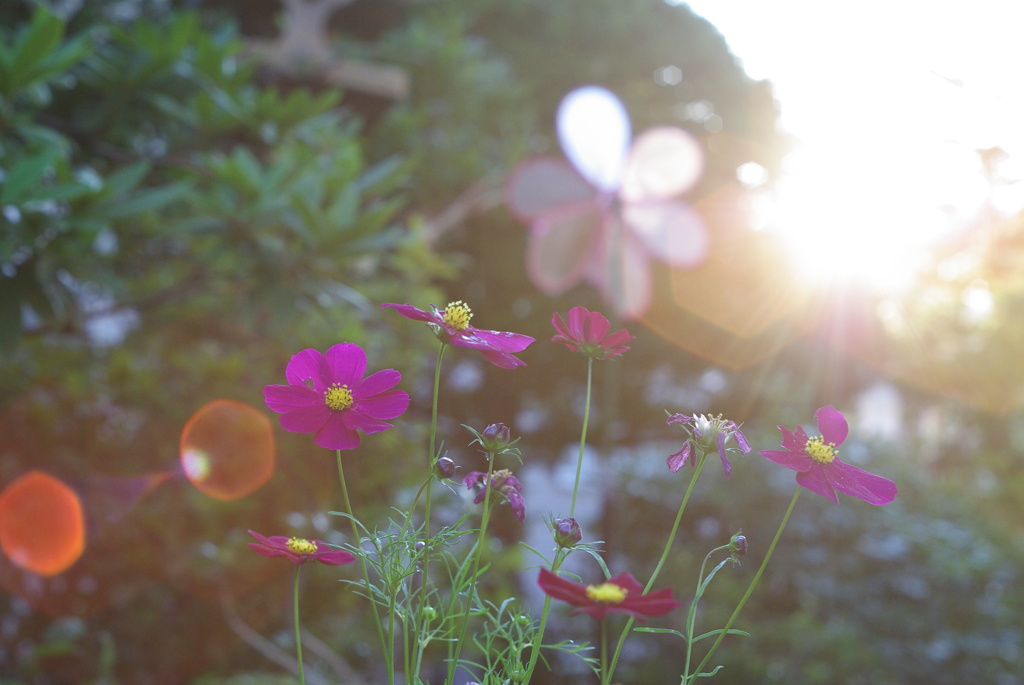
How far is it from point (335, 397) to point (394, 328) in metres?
2.37

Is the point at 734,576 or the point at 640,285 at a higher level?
the point at 640,285

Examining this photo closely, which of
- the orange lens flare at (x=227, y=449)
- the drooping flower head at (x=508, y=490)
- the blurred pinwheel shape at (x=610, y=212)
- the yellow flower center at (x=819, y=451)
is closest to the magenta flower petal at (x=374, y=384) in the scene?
the drooping flower head at (x=508, y=490)

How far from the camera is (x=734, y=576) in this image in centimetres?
369

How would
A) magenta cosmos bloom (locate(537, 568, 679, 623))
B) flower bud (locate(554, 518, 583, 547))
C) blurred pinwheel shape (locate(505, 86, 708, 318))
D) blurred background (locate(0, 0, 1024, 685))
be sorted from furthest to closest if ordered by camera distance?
blurred pinwheel shape (locate(505, 86, 708, 318)), blurred background (locate(0, 0, 1024, 685)), flower bud (locate(554, 518, 583, 547)), magenta cosmos bloom (locate(537, 568, 679, 623))

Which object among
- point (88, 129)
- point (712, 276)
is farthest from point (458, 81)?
point (88, 129)

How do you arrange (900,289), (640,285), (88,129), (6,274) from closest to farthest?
(6,274) < (88,129) < (640,285) < (900,289)

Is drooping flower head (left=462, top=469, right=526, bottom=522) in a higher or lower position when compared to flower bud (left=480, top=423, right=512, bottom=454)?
lower

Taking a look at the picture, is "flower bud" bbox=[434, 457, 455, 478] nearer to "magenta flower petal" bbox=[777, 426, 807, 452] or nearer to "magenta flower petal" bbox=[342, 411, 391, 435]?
"magenta flower petal" bbox=[342, 411, 391, 435]

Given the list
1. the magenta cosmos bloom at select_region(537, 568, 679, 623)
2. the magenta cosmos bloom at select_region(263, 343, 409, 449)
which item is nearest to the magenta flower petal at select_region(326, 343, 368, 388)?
the magenta cosmos bloom at select_region(263, 343, 409, 449)

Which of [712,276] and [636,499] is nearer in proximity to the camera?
[636,499]

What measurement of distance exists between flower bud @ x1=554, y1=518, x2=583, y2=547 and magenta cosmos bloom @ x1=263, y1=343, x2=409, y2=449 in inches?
5.6

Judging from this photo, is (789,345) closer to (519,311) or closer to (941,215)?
(519,311)

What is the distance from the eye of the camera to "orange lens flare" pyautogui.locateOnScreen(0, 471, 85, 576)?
200 centimetres

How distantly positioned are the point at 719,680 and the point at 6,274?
306 cm
